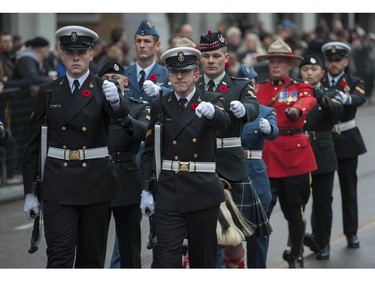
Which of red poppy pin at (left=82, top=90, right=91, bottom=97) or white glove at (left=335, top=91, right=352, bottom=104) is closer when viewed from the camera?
red poppy pin at (left=82, top=90, right=91, bottom=97)

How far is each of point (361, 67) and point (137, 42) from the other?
18.1 meters

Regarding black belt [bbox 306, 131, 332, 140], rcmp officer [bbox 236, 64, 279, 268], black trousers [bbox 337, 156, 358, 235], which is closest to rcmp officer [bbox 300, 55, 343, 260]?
black belt [bbox 306, 131, 332, 140]

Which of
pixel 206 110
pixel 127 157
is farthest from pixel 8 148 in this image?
pixel 206 110

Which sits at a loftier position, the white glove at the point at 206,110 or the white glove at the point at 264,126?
the white glove at the point at 206,110

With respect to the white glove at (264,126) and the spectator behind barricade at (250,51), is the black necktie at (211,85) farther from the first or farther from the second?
the spectator behind barricade at (250,51)

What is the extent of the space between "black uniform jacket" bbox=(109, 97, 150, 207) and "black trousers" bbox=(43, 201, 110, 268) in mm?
678

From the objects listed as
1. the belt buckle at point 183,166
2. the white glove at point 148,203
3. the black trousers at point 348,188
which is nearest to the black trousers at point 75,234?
the white glove at point 148,203

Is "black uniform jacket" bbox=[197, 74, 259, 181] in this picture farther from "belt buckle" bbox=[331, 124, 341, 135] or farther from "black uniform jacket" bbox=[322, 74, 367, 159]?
"belt buckle" bbox=[331, 124, 341, 135]

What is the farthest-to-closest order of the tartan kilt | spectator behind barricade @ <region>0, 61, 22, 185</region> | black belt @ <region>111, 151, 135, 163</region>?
spectator behind barricade @ <region>0, 61, 22, 185</region> → the tartan kilt → black belt @ <region>111, 151, 135, 163</region>

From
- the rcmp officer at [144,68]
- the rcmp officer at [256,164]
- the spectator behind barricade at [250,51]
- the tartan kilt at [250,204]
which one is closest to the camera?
the tartan kilt at [250,204]

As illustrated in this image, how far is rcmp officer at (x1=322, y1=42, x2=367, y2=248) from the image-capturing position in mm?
10859

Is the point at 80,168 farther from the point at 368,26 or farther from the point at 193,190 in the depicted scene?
the point at 368,26

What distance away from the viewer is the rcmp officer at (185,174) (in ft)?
24.7

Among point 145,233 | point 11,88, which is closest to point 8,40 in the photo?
point 11,88
